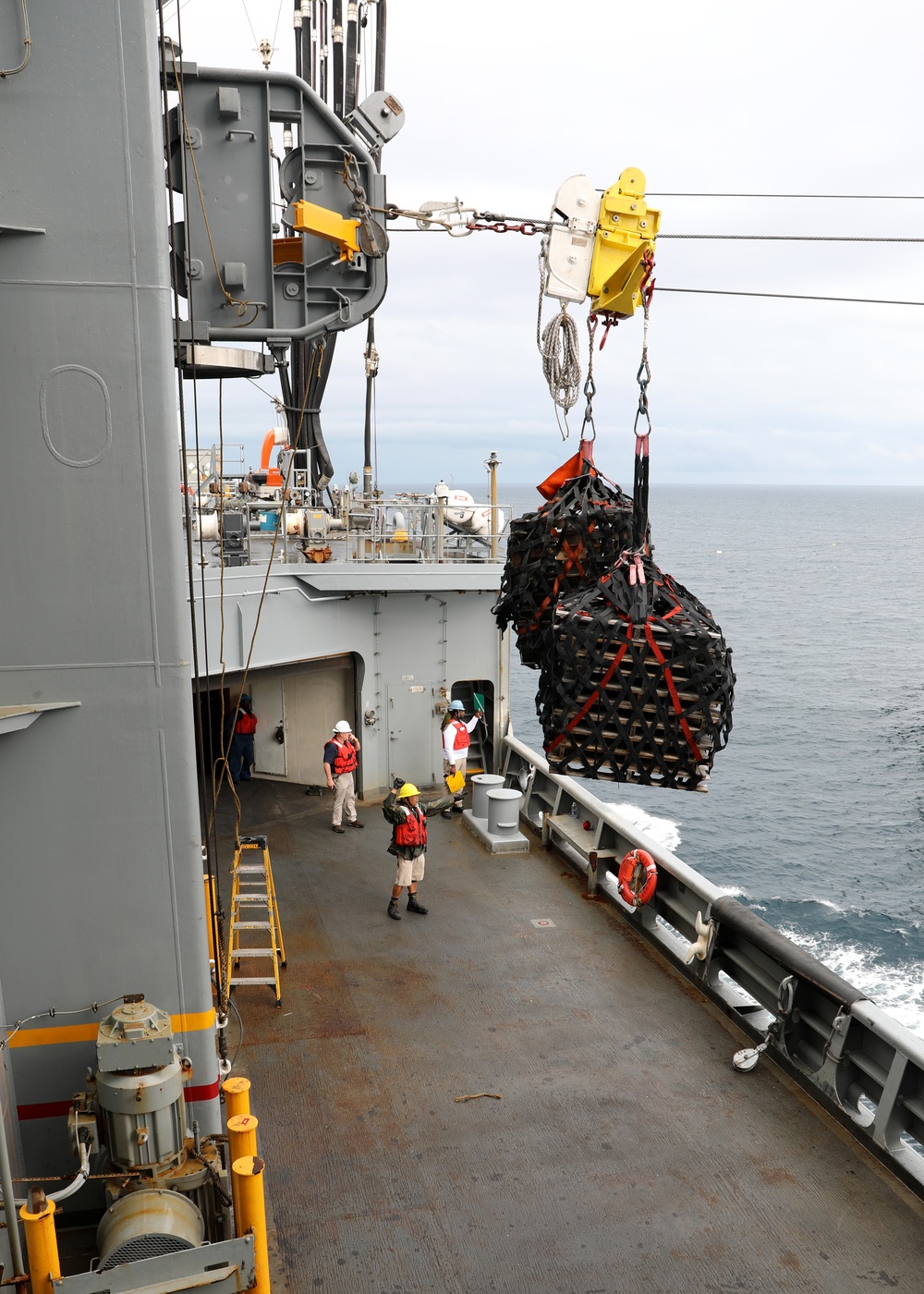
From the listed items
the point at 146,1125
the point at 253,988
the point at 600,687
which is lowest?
the point at 253,988

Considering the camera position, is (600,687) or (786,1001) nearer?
(600,687)

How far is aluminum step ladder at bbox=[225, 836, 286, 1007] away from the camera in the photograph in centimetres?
870

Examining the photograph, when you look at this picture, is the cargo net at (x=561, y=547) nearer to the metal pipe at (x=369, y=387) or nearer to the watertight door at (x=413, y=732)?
the watertight door at (x=413, y=732)

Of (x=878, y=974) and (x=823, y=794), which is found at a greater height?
(x=878, y=974)

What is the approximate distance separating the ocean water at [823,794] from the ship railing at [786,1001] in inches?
352

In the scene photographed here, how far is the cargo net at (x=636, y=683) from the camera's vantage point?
236 inches

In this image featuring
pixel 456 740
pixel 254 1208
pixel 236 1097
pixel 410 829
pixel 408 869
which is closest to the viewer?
pixel 254 1208

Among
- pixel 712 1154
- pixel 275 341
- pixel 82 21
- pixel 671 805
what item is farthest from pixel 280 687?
pixel 671 805

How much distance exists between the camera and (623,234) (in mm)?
6410

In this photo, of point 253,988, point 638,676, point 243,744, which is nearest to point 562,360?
point 638,676

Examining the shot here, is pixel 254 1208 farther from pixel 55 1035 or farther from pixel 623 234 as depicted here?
pixel 623 234

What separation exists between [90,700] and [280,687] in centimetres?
1031

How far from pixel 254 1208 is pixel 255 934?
6.00 meters

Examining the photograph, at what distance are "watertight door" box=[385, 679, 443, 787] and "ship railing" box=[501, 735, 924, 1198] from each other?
3652 millimetres
